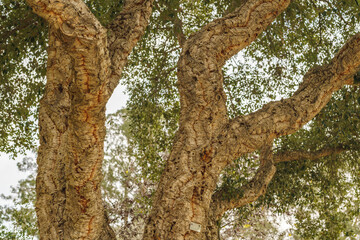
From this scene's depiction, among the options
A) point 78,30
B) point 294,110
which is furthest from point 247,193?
point 78,30

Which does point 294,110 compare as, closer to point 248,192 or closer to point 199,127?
point 199,127

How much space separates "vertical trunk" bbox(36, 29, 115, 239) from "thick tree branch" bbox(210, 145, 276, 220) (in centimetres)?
212

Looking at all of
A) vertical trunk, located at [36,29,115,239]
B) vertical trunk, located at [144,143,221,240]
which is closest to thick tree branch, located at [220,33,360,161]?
vertical trunk, located at [144,143,221,240]

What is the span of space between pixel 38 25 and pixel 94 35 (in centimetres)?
514

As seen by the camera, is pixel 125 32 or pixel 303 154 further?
pixel 303 154

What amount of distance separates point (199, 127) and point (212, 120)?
19cm

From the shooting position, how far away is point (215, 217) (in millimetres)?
6176

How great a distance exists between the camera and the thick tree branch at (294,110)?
5117mm

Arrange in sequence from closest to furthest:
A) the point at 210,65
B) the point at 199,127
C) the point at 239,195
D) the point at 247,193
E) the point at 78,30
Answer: the point at 78,30
the point at 199,127
the point at 210,65
the point at 239,195
the point at 247,193

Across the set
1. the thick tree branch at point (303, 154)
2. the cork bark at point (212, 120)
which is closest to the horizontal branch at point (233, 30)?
the cork bark at point (212, 120)

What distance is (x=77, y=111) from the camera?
4.01 metres

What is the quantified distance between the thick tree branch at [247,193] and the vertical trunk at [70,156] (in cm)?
212

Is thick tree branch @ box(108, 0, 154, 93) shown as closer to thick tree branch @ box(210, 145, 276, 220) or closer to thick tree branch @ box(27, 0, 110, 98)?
thick tree branch @ box(27, 0, 110, 98)

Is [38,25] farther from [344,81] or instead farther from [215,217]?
[344,81]
